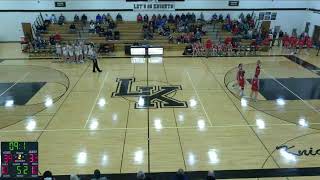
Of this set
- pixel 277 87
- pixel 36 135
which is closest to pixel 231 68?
pixel 277 87

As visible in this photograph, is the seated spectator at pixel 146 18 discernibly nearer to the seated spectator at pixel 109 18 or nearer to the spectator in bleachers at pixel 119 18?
the spectator in bleachers at pixel 119 18

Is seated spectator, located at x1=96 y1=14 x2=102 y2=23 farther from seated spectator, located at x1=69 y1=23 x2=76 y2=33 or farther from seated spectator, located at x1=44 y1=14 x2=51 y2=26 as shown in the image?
seated spectator, located at x1=44 y1=14 x2=51 y2=26

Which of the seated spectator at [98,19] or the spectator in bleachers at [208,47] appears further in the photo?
the seated spectator at [98,19]

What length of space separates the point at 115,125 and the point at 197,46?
1460cm

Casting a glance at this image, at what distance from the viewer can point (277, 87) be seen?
18.1 meters

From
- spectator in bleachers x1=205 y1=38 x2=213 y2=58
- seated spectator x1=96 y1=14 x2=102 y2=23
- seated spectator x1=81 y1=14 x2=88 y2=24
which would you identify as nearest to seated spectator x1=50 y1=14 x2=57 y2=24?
seated spectator x1=81 y1=14 x2=88 y2=24

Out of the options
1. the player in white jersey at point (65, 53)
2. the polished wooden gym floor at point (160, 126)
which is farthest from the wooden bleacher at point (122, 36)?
the polished wooden gym floor at point (160, 126)

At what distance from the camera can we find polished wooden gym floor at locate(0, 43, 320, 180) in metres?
10.8

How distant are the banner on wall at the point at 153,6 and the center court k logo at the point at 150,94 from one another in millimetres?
13923

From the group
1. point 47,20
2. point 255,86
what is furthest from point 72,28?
point 255,86

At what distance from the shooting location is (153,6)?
31.3 metres

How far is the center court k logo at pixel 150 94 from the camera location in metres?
15.5

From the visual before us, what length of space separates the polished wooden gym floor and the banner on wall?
12.8 m

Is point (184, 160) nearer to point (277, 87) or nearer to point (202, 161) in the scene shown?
point (202, 161)
